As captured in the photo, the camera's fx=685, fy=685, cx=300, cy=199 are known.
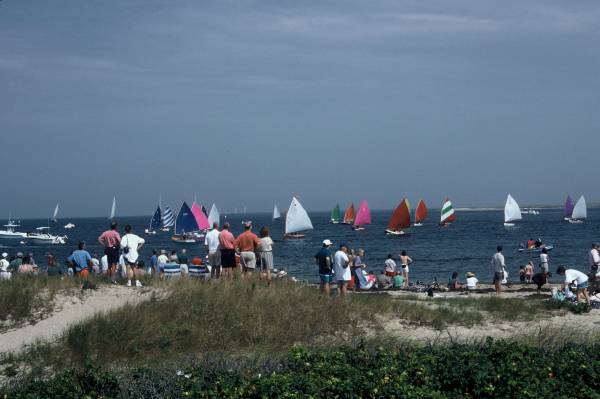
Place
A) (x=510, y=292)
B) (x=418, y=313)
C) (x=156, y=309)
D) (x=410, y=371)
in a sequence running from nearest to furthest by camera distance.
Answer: (x=410, y=371)
(x=156, y=309)
(x=418, y=313)
(x=510, y=292)

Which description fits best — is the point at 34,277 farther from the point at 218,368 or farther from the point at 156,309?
the point at 218,368

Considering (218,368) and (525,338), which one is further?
(525,338)

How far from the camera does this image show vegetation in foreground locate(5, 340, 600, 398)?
270 inches

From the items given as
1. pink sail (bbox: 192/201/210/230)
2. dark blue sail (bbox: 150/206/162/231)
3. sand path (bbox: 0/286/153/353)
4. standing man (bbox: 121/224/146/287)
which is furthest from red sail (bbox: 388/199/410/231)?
sand path (bbox: 0/286/153/353)

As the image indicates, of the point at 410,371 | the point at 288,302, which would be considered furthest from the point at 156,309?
the point at 410,371

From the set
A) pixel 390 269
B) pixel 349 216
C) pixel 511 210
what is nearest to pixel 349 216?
pixel 349 216

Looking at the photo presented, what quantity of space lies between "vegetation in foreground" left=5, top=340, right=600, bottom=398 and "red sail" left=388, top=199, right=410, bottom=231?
63.5 m

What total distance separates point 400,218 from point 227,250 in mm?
58331

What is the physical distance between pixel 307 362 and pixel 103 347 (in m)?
4.84

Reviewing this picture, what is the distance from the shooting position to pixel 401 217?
73250 mm

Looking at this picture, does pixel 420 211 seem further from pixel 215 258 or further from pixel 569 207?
pixel 215 258

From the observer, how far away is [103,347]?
448 inches

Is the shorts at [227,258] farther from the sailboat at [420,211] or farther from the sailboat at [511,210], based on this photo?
the sailboat at [511,210]

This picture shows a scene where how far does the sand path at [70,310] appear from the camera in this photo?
39.6 feet
